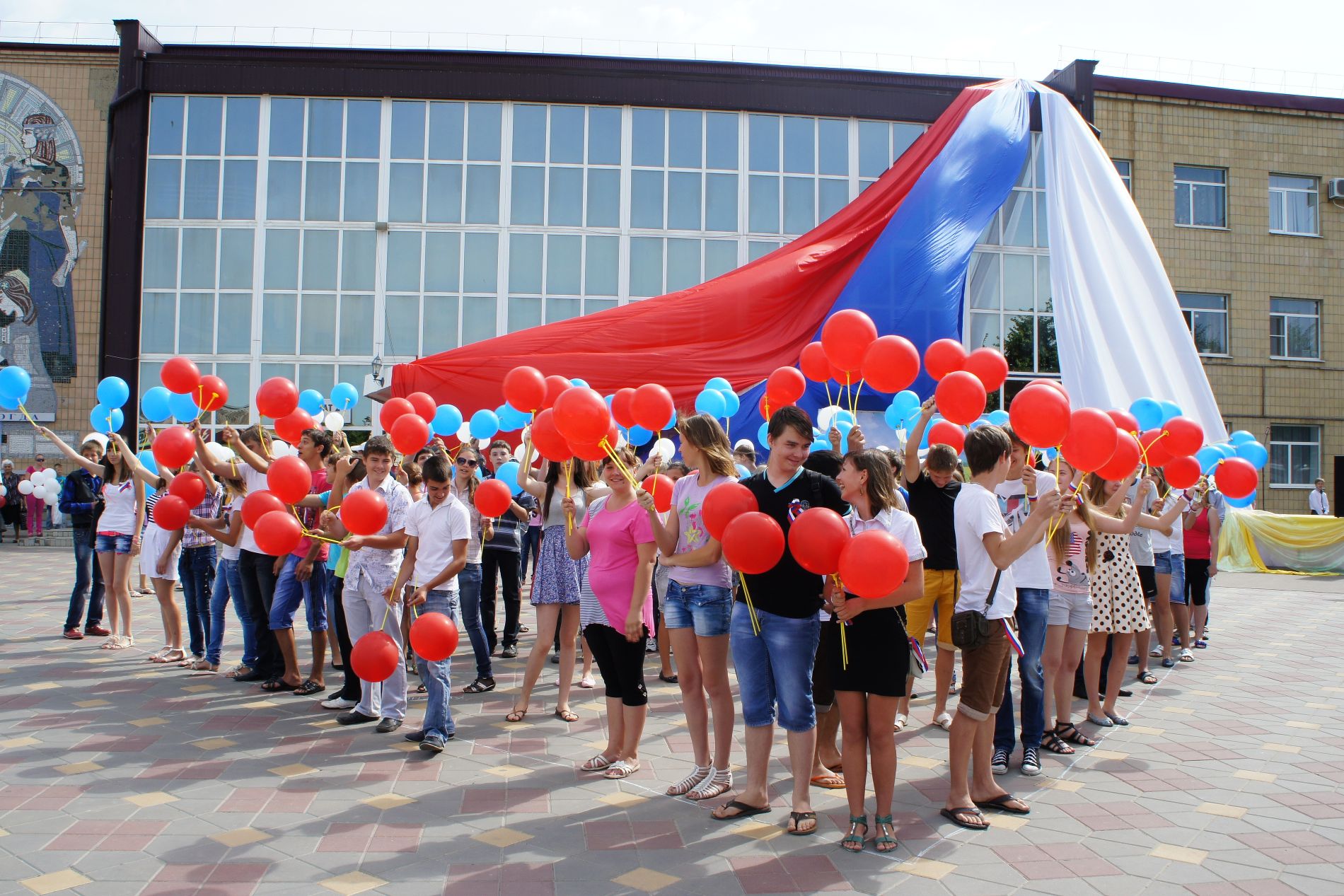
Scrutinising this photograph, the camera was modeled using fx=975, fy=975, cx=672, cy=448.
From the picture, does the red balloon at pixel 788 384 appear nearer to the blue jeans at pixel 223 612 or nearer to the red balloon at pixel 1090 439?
the red balloon at pixel 1090 439

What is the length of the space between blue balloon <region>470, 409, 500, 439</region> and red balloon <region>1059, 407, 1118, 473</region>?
5.82 meters

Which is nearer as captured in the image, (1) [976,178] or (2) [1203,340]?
(1) [976,178]

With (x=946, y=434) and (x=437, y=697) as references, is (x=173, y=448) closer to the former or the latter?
(x=437, y=697)

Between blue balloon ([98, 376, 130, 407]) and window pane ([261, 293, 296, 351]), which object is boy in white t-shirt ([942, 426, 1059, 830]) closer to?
blue balloon ([98, 376, 130, 407])

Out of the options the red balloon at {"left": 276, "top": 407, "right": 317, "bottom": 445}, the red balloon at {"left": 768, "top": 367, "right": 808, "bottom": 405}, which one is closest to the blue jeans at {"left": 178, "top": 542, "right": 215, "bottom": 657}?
the red balloon at {"left": 276, "top": 407, "right": 317, "bottom": 445}

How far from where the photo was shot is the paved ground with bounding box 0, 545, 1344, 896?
12.1ft

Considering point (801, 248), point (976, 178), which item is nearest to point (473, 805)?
point (801, 248)

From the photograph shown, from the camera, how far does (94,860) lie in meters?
3.80

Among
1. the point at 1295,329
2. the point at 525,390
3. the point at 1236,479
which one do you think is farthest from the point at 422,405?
the point at 1295,329

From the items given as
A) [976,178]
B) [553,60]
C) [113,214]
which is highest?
[553,60]

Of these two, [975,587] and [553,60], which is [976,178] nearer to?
[975,587]

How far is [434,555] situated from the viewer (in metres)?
5.68

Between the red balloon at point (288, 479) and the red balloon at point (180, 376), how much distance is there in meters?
1.89

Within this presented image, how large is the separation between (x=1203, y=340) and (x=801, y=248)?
54.9 feet
